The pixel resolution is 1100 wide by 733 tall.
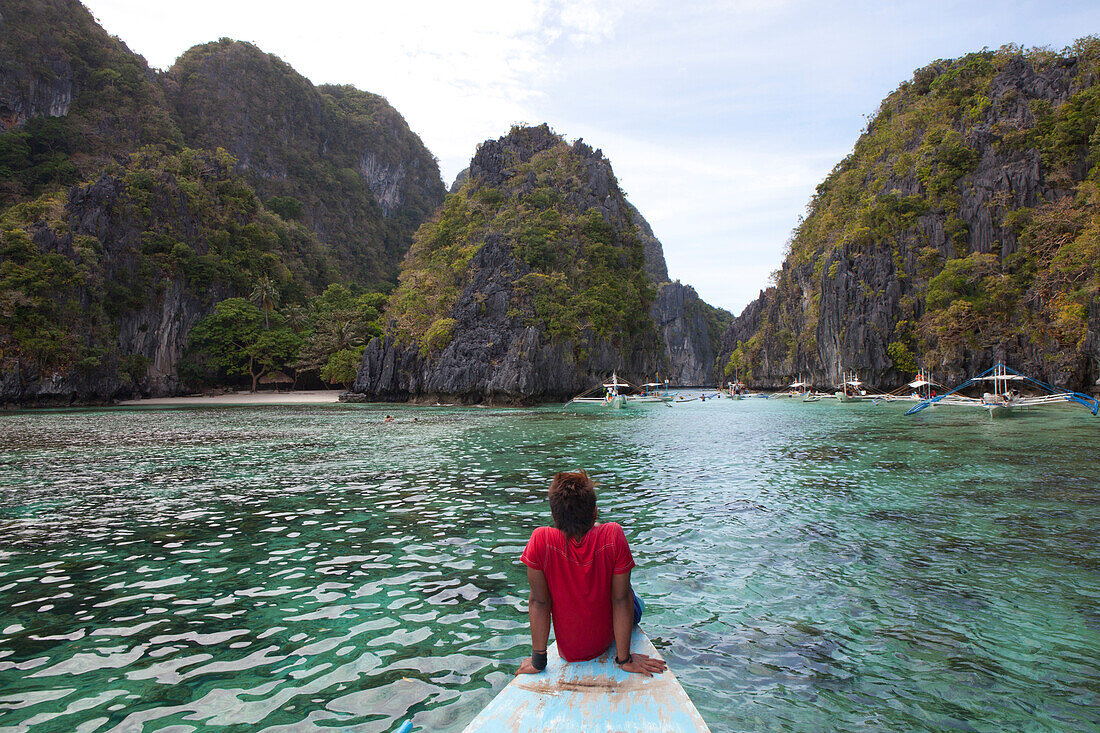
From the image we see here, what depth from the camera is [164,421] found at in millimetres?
34031

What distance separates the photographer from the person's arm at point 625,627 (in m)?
3.56

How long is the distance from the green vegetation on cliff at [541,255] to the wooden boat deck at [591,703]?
53.7 metres

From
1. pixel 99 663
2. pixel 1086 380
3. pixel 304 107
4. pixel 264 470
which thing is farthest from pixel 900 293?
pixel 304 107

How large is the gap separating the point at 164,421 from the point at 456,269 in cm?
3613

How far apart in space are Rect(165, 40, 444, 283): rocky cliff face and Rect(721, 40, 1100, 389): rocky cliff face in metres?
91.6

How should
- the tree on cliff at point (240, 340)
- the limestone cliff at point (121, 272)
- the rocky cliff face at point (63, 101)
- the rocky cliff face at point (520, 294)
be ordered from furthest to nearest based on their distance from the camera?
the rocky cliff face at point (63, 101)
the tree on cliff at point (240, 340)
the rocky cliff face at point (520, 294)
the limestone cliff at point (121, 272)

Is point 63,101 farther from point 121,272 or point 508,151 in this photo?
point 508,151

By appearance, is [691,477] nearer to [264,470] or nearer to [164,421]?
[264,470]

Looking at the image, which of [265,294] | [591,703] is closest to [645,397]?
[265,294]

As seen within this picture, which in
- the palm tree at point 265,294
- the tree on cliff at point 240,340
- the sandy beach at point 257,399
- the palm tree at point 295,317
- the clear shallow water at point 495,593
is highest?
the palm tree at point 265,294

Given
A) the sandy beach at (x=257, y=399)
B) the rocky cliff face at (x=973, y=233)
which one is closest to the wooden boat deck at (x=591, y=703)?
the rocky cliff face at (x=973, y=233)

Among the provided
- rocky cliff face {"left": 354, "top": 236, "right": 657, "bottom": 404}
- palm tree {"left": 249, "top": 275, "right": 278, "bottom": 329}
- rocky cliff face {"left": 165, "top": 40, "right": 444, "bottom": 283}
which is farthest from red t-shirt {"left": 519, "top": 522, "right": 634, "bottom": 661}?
rocky cliff face {"left": 165, "top": 40, "right": 444, "bottom": 283}

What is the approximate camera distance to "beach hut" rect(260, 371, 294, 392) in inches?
2783

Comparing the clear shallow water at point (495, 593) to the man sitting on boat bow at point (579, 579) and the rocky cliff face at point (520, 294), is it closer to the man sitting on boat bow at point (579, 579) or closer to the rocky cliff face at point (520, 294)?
the man sitting on boat bow at point (579, 579)
